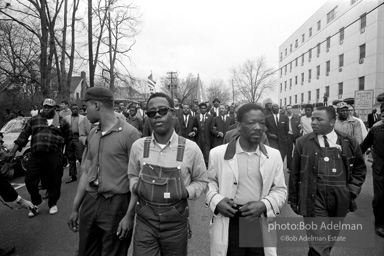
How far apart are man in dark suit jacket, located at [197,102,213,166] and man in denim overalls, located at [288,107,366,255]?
6393 millimetres

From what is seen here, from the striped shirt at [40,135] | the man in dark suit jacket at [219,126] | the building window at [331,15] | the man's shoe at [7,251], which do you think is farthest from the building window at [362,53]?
the man's shoe at [7,251]

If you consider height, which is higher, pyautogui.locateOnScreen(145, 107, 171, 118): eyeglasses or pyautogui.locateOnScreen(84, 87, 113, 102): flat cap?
pyautogui.locateOnScreen(84, 87, 113, 102): flat cap

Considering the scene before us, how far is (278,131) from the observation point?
8250mm

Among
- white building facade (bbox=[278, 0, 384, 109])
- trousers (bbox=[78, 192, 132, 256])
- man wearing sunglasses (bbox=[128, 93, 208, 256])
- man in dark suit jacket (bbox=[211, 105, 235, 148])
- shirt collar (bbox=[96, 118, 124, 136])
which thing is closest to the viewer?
man wearing sunglasses (bbox=[128, 93, 208, 256])

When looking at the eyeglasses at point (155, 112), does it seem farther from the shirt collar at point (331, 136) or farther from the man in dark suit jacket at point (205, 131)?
the man in dark suit jacket at point (205, 131)

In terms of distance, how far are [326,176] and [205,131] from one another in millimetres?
6695

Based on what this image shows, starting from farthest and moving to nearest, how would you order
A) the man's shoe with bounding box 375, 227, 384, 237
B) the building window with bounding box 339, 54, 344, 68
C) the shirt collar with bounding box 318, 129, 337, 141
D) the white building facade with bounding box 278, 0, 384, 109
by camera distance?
the building window with bounding box 339, 54, 344, 68
the white building facade with bounding box 278, 0, 384, 109
the man's shoe with bounding box 375, 227, 384, 237
the shirt collar with bounding box 318, 129, 337, 141

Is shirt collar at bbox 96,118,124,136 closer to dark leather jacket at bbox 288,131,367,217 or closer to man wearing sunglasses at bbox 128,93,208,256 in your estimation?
man wearing sunglasses at bbox 128,93,208,256

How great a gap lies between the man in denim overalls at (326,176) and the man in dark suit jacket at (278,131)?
480cm

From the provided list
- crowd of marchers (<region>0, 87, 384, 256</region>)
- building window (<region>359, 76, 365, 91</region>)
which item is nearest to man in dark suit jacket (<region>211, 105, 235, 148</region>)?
crowd of marchers (<region>0, 87, 384, 256</region>)

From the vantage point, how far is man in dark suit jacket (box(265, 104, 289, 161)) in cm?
821

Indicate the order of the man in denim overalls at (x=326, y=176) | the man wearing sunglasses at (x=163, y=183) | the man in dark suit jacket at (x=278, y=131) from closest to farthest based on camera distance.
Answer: the man wearing sunglasses at (x=163, y=183) → the man in denim overalls at (x=326, y=176) → the man in dark suit jacket at (x=278, y=131)

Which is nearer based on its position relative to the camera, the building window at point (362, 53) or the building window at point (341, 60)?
the building window at point (362, 53)

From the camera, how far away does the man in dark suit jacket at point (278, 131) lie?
26.9ft
